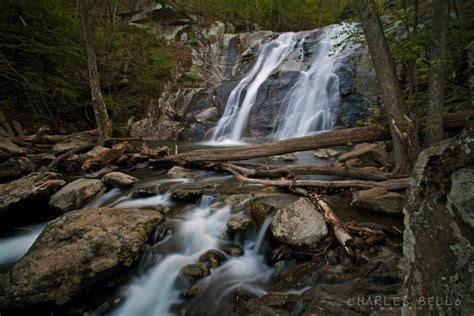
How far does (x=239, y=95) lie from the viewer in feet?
49.4

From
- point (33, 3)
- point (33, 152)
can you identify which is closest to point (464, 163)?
point (33, 152)

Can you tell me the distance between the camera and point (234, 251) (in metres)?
3.65

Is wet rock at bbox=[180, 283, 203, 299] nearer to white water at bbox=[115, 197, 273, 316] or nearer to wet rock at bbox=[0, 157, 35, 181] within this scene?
white water at bbox=[115, 197, 273, 316]

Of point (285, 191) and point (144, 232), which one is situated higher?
point (285, 191)

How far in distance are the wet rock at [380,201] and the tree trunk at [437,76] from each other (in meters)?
1.29

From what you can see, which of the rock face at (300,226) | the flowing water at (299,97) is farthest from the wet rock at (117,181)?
the flowing water at (299,97)

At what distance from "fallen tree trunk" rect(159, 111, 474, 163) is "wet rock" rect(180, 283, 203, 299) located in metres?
3.50

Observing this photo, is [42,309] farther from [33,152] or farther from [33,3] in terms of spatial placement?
[33,3]

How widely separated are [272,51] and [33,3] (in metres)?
→ 13.4

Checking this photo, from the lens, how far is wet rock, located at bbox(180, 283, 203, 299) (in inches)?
121

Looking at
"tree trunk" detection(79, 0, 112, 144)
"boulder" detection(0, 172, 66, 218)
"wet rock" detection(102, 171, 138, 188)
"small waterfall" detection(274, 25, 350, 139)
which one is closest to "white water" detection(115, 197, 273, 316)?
"wet rock" detection(102, 171, 138, 188)

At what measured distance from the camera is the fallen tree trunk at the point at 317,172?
15.6ft

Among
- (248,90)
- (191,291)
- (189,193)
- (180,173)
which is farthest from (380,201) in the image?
(248,90)

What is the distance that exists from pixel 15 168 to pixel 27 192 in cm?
233
